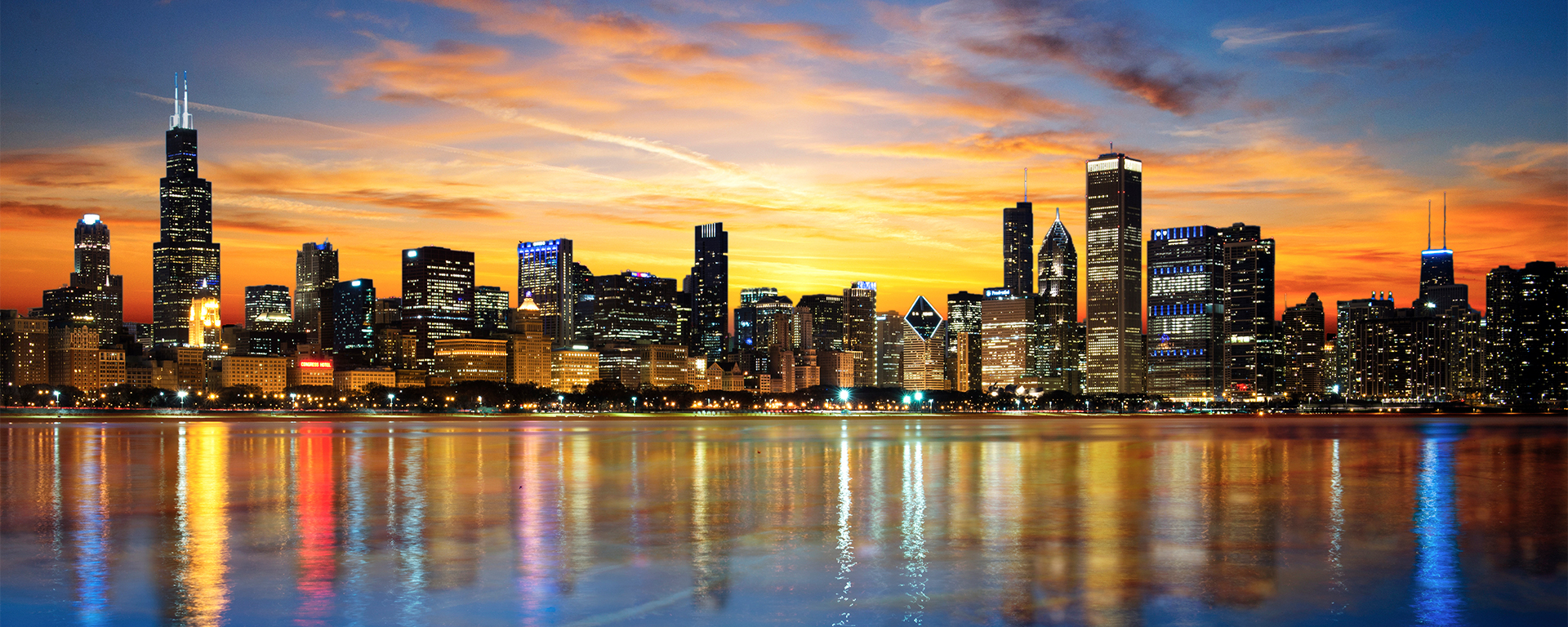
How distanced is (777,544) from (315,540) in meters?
11.1

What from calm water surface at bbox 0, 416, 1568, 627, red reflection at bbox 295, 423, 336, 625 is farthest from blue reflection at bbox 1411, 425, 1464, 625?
red reflection at bbox 295, 423, 336, 625

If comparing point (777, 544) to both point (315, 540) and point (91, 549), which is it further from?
point (91, 549)

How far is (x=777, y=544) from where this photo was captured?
2730cm

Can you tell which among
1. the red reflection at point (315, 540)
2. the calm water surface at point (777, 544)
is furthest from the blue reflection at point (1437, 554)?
the red reflection at point (315, 540)

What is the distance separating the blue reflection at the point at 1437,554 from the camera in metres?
20.2

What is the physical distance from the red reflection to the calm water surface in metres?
0.14

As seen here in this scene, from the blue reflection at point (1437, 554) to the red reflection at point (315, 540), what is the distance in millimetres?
18379

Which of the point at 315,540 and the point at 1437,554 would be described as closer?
the point at 1437,554

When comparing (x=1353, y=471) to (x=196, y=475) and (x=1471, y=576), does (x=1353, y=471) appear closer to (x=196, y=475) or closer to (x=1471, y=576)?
(x=1471, y=576)

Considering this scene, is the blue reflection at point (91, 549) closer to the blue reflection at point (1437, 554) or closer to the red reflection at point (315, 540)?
the red reflection at point (315, 540)

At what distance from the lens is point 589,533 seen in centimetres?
2916

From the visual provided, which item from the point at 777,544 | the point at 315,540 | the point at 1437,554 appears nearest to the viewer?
the point at 1437,554

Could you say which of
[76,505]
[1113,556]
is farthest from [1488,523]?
[76,505]

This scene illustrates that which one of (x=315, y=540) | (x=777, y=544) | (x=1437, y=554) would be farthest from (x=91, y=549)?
(x=1437, y=554)
